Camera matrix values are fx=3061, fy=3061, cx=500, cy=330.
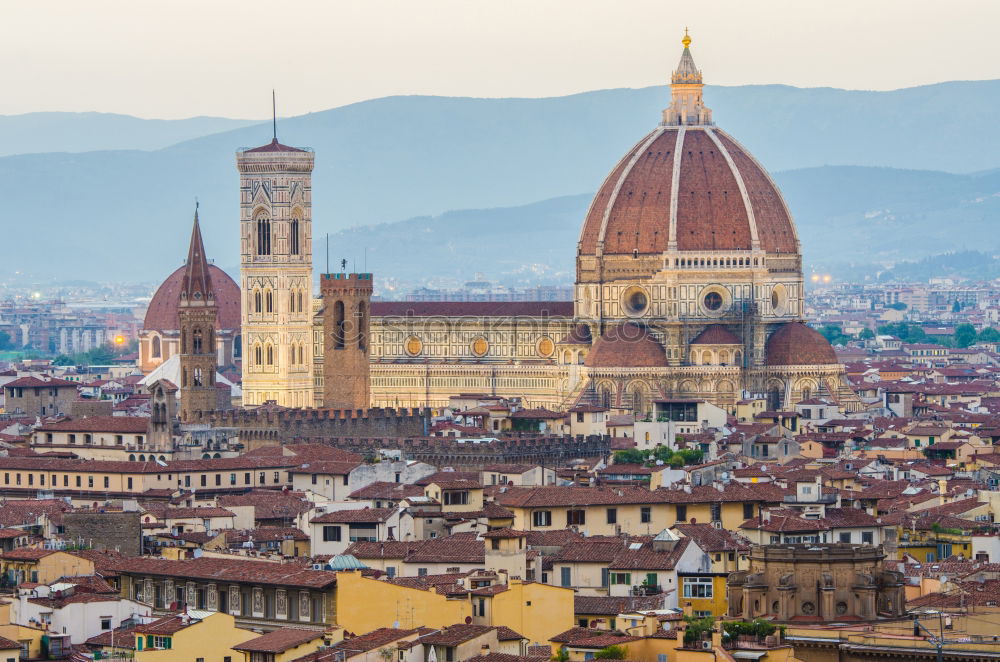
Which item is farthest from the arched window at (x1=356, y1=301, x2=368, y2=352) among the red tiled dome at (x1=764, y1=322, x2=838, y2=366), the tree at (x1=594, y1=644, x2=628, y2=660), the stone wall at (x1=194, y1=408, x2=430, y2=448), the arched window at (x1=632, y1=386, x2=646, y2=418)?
the tree at (x1=594, y1=644, x2=628, y2=660)

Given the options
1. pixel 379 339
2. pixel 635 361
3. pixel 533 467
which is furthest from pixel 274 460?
pixel 379 339

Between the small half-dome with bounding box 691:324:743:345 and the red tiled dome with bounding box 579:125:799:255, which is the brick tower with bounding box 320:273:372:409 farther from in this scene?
the red tiled dome with bounding box 579:125:799:255

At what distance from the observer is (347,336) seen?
4968 inches

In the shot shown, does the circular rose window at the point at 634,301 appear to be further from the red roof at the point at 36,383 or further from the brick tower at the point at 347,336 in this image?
the red roof at the point at 36,383

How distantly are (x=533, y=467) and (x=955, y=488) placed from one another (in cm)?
1135

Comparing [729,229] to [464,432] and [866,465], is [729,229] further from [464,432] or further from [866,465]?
[866,465]

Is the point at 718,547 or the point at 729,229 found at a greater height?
the point at 729,229

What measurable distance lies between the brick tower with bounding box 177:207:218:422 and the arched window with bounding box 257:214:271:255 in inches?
953

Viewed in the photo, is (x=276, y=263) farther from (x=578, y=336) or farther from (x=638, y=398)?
(x=638, y=398)

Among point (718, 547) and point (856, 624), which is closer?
point (856, 624)

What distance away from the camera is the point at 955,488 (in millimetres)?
71938

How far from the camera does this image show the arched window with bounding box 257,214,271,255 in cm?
14450

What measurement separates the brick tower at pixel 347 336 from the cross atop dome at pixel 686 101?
27.8m

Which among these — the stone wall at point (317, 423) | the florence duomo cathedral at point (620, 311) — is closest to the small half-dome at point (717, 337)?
the florence duomo cathedral at point (620, 311)
